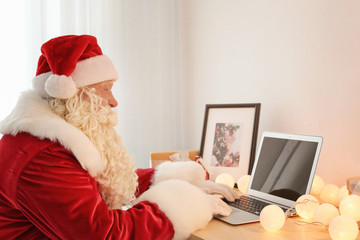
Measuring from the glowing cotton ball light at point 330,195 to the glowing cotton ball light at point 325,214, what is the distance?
28 cm

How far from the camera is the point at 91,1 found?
2.23m

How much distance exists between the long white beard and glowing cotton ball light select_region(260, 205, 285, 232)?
49cm

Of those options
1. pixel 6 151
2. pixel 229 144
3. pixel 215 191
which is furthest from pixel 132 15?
pixel 6 151

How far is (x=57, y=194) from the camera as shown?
0.98 metres

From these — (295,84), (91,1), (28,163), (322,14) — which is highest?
(91,1)

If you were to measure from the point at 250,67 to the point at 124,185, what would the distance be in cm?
109

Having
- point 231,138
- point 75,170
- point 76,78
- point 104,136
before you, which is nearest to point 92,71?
point 76,78

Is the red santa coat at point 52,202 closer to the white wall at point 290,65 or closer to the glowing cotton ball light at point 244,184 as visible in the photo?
the glowing cotton ball light at point 244,184

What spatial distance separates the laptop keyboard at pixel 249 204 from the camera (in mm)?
1366

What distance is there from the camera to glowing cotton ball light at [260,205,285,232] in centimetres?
112

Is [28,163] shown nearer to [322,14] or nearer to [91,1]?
[322,14]

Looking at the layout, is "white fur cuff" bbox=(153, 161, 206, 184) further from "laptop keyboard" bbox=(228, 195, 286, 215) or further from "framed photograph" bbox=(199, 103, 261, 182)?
"framed photograph" bbox=(199, 103, 261, 182)

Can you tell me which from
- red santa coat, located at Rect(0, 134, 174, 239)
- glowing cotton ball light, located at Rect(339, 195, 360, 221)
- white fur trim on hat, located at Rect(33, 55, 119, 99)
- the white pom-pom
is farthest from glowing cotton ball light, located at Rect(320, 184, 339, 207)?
the white pom-pom

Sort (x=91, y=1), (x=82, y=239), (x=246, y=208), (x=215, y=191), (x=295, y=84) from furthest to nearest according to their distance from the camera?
(x=91, y=1) < (x=295, y=84) < (x=215, y=191) < (x=246, y=208) < (x=82, y=239)
